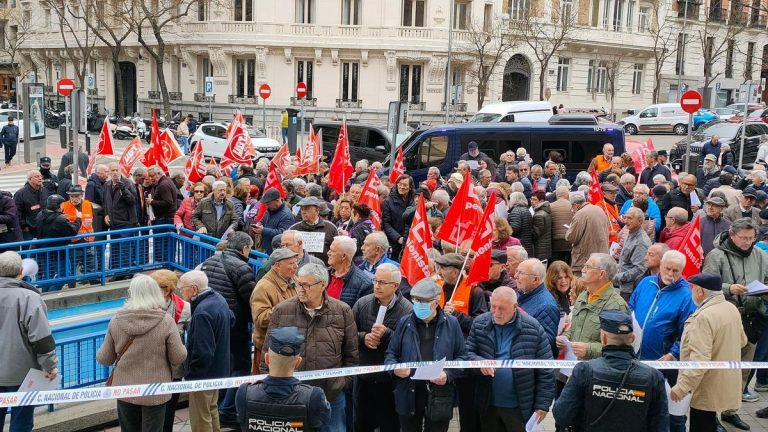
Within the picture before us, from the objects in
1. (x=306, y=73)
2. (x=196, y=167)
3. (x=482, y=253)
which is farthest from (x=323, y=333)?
(x=306, y=73)

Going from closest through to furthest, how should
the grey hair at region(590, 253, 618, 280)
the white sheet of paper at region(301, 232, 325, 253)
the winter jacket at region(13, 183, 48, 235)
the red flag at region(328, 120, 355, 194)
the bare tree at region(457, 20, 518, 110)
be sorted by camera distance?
the grey hair at region(590, 253, 618, 280) < the white sheet of paper at region(301, 232, 325, 253) < the winter jacket at region(13, 183, 48, 235) < the red flag at region(328, 120, 355, 194) < the bare tree at region(457, 20, 518, 110)

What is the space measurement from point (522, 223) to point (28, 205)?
7230 mm

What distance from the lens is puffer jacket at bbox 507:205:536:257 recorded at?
10.8 m

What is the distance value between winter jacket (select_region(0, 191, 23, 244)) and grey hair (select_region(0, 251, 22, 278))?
5.21 m

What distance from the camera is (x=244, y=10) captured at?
4519 centimetres

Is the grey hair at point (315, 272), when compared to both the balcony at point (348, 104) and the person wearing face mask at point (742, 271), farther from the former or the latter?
the balcony at point (348, 104)

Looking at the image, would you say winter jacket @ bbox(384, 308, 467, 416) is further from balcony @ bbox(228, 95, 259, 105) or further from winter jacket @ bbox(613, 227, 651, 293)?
→ balcony @ bbox(228, 95, 259, 105)

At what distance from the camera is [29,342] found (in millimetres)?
6156

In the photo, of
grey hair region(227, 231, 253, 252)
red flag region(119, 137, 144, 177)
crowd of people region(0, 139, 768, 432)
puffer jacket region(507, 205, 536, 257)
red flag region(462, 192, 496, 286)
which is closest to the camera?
crowd of people region(0, 139, 768, 432)

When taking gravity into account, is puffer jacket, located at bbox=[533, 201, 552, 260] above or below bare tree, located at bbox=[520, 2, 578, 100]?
below

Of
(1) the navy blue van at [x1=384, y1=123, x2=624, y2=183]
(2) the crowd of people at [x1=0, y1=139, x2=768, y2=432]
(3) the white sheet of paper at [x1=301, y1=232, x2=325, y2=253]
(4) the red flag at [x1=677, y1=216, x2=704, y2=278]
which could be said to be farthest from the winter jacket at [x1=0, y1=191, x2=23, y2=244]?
(1) the navy blue van at [x1=384, y1=123, x2=624, y2=183]

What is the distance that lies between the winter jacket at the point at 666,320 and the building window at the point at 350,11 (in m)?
40.6

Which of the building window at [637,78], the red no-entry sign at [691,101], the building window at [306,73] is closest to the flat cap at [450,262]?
the red no-entry sign at [691,101]

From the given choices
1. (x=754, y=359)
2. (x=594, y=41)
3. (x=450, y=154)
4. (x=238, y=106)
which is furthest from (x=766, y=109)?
(x=754, y=359)
